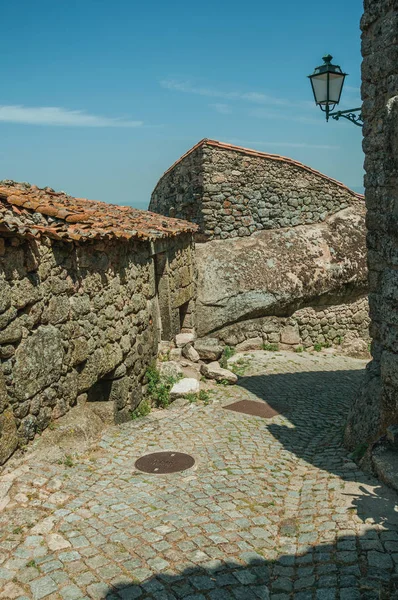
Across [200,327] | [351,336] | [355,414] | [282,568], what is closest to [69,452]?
[282,568]

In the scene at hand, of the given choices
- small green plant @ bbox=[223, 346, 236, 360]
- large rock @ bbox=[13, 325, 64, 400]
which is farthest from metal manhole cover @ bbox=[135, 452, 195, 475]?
small green plant @ bbox=[223, 346, 236, 360]

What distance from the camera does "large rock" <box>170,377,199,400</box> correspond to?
27.3 feet

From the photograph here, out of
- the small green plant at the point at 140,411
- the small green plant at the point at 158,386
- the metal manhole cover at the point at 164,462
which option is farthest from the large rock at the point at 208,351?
the metal manhole cover at the point at 164,462

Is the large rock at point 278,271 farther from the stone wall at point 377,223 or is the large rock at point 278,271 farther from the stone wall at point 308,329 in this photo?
the stone wall at point 377,223

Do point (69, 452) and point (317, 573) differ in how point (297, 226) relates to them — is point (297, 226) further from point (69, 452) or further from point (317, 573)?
point (317, 573)

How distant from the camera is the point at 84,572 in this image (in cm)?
365

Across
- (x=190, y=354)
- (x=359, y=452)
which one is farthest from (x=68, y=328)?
(x=190, y=354)

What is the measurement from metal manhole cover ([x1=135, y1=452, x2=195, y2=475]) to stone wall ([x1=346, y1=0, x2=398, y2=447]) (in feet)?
5.94

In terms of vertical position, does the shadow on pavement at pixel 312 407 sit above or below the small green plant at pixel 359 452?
below

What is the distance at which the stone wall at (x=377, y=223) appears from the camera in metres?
4.51

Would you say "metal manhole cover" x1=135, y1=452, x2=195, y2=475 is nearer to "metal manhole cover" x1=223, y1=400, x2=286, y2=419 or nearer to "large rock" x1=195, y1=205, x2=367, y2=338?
"metal manhole cover" x1=223, y1=400, x2=286, y2=419

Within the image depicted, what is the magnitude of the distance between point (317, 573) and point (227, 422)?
12.3 feet

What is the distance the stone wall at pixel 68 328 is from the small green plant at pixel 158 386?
0.18 meters

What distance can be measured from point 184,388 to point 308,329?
5355 millimetres
